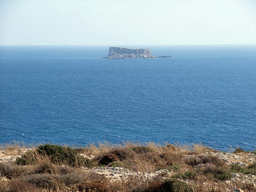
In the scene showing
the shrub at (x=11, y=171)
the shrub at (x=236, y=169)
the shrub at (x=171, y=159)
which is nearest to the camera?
the shrub at (x=11, y=171)

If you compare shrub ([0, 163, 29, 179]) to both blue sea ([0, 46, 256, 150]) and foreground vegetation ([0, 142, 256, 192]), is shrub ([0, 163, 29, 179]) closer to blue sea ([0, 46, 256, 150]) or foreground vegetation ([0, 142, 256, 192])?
foreground vegetation ([0, 142, 256, 192])

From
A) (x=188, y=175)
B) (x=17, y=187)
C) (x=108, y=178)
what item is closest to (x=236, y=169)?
(x=188, y=175)

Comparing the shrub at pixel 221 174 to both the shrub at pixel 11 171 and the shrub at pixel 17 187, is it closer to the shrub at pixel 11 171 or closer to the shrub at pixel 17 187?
the shrub at pixel 17 187

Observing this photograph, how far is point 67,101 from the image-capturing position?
71000 mm

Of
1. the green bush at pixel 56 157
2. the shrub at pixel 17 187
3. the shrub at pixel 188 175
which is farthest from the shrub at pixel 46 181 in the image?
the shrub at pixel 188 175

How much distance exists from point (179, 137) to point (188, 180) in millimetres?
37995

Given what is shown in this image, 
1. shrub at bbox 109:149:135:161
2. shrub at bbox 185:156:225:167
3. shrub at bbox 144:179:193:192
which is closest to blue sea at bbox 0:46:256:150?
shrub at bbox 185:156:225:167

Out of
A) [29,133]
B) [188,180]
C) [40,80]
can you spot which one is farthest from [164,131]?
[40,80]

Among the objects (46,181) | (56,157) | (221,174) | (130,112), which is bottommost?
(130,112)

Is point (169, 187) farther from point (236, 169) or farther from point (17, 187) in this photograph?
point (236, 169)

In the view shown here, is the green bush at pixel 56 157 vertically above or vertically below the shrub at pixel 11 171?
below

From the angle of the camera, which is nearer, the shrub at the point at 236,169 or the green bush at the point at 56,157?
the shrub at the point at 236,169

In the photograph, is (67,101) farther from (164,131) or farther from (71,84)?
(164,131)

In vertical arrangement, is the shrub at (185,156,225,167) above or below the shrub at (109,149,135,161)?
above
